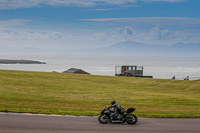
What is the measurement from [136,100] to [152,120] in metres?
10.1

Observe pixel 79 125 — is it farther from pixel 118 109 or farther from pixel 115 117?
pixel 118 109

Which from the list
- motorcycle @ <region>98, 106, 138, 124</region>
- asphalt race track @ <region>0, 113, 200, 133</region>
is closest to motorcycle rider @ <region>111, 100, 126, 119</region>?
motorcycle @ <region>98, 106, 138, 124</region>

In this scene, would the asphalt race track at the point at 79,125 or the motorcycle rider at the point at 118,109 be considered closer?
the asphalt race track at the point at 79,125

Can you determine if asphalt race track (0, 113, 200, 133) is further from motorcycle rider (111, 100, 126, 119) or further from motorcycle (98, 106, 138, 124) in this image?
motorcycle rider (111, 100, 126, 119)

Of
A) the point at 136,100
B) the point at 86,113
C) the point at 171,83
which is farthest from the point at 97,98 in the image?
the point at 171,83

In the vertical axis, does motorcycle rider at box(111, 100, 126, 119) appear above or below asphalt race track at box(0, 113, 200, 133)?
above

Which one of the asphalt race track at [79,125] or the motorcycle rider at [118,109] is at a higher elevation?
the motorcycle rider at [118,109]

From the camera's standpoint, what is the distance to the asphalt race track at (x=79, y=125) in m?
12.7

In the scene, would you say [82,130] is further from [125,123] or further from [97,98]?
[97,98]

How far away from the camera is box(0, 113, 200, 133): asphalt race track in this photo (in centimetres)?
1270

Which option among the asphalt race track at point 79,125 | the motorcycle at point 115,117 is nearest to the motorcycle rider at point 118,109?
the motorcycle at point 115,117

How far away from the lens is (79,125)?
45.3 ft

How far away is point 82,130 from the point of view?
42.0 ft

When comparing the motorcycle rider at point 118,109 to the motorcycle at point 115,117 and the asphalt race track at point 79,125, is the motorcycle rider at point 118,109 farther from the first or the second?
the asphalt race track at point 79,125
